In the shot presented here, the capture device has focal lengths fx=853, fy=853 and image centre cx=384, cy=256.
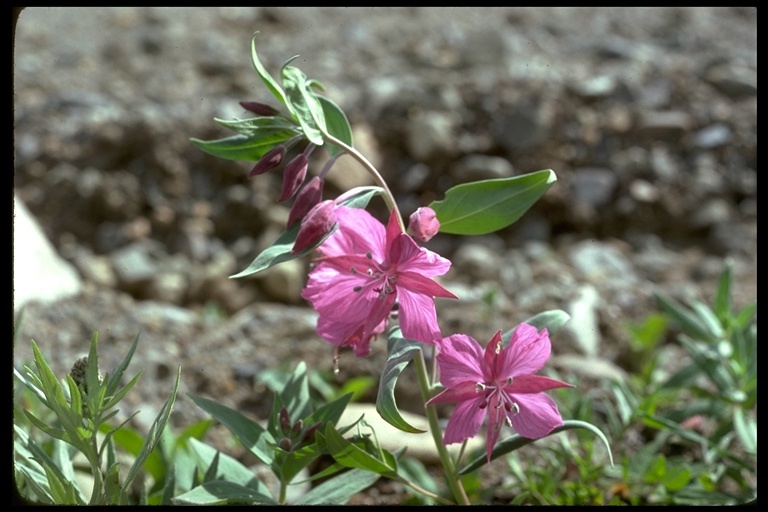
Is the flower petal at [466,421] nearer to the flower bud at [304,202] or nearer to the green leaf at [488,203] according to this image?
the green leaf at [488,203]

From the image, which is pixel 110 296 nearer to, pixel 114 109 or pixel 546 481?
pixel 114 109

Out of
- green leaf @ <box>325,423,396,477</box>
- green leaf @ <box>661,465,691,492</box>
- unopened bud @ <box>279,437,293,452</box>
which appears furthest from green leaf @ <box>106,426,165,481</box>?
green leaf @ <box>661,465,691,492</box>

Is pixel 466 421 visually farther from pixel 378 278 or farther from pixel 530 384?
pixel 378 278

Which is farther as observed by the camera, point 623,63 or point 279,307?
point 623,63

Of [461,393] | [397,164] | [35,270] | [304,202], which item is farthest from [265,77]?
[397,164]

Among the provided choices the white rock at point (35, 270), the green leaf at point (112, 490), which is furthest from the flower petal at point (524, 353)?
the white rock at point (35, 270)
